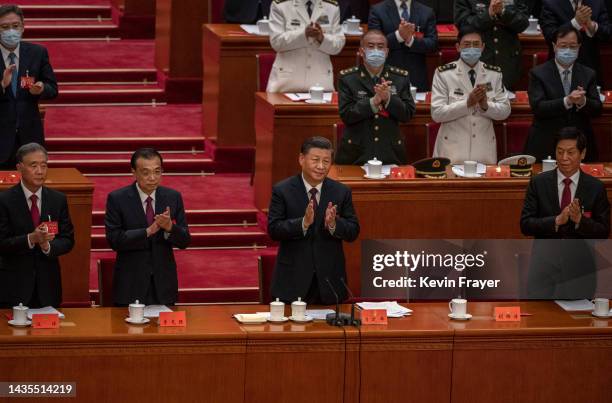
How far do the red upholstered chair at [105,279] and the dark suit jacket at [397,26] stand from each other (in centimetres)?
316

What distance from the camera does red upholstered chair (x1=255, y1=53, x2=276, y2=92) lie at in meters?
10.5

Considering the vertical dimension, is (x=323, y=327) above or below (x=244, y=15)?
below

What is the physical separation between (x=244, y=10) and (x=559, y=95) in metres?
2.81

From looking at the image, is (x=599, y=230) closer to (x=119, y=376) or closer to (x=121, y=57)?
(x=119, y=376)

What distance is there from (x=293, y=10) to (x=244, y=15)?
4.11 ft

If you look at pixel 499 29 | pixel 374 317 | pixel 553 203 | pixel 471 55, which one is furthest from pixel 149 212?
pixel 499 29

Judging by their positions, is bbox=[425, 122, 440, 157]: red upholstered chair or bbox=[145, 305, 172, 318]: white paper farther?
bbox=[425, 122, 440, 157]: red upholstered chair

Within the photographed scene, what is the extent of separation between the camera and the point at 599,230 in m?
7.88

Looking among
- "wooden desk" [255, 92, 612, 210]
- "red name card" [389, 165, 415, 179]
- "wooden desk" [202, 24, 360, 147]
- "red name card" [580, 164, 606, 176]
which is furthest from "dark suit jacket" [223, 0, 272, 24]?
"red name card" [580, 164, 606, 176]

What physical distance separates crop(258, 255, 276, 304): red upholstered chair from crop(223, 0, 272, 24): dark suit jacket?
12.1 feet

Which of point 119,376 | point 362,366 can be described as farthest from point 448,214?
point 119,376

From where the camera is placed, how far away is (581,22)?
10359mm

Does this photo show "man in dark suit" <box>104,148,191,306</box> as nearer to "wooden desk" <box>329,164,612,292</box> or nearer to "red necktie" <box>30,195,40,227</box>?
"red necktie" <box>30,195,40,227</box>

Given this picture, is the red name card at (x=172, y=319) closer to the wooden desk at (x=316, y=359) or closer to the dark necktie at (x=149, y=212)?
the wooden desk at (x=316, y=359)
